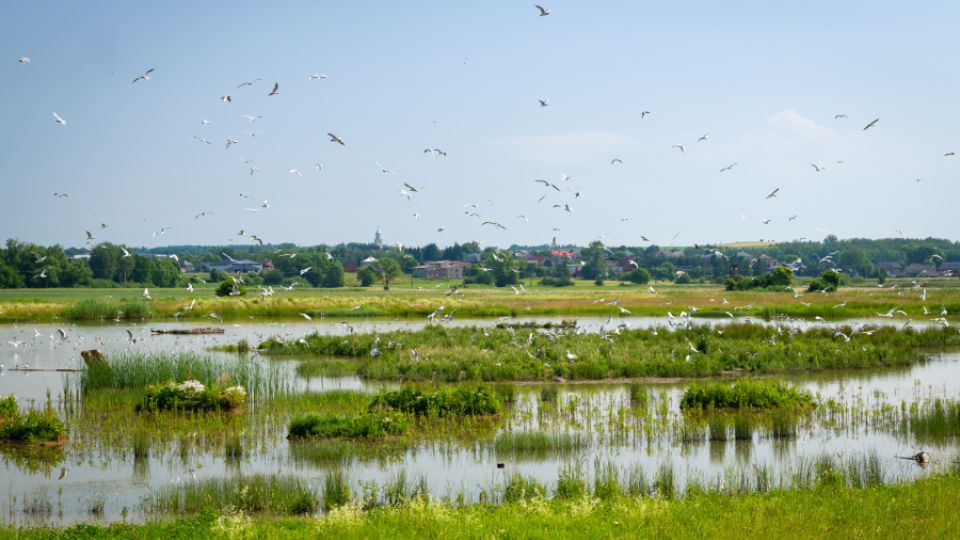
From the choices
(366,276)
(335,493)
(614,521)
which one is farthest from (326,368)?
(366,276)

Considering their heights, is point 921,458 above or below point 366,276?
below

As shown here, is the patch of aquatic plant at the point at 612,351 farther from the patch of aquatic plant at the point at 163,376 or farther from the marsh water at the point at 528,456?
the patch of aquatic plant at the point at 163,376

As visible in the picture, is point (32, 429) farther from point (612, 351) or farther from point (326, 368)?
point (612, 351)

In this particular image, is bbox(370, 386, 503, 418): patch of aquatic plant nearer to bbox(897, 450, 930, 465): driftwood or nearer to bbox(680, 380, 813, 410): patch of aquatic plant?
bbox(680, 380, 813, 410): patch of aquatic plant

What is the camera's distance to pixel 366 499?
52.2 ft

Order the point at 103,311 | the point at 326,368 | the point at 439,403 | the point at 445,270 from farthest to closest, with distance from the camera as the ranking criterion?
the point at 445,270, the point at 103,311, the point at 326,368, the point at 439,403

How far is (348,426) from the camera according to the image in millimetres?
22188

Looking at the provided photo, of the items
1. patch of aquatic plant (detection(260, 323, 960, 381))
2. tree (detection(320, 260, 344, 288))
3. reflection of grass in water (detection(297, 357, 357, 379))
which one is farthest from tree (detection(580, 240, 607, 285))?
reflection of grass in water (detection(297, 357, 357, 379))

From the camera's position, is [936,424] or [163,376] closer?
[936,424]

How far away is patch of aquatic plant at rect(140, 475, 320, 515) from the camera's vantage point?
15789 millimetres

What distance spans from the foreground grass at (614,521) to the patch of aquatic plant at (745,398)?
36.3ft

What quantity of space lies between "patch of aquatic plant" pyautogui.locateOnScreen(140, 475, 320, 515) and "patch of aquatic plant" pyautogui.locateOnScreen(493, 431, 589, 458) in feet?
17.2

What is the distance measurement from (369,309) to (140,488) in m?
56.2

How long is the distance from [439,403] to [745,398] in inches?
333
